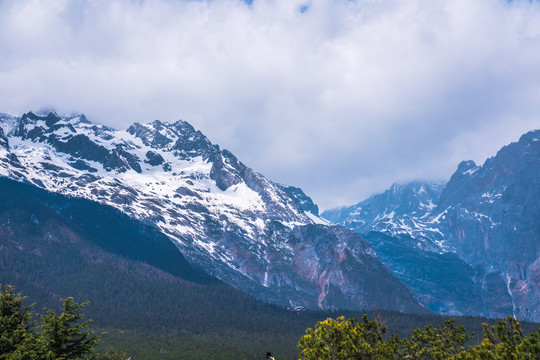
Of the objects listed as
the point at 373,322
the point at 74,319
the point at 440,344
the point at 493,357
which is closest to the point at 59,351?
the point at 74,319

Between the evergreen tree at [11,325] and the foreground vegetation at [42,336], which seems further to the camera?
the evergreen tree at [11,325]

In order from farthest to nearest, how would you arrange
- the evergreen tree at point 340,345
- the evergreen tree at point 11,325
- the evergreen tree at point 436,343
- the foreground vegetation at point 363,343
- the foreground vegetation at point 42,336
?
1. the evergreen tree at point 436,343
2. the evergreen tree at point 340,345
3. the foreground vegetation at point 363,343
4. the evergreen tree at point 11,325
5. the foreground vegetation at point 42,336

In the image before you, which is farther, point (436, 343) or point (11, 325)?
point (436, 343)

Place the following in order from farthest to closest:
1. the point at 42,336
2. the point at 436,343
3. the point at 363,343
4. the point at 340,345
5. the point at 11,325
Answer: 1. the point at 436,343
2. the point at 340,345
3. the point at 363,343
4. the point at 11,325
5. the point at 42,336

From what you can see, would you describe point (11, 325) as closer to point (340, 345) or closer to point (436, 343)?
point (340, 345)

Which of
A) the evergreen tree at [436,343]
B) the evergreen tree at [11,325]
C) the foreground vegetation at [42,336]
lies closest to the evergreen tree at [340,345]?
the evergreen tree at [436,343]

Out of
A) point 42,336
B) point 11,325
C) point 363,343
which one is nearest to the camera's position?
point 42,336

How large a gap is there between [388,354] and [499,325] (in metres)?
12.1

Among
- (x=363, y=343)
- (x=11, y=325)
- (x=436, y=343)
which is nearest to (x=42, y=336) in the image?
(x=11, y=325)

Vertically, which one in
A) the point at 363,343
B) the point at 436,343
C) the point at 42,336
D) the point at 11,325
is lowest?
the point at 42,336

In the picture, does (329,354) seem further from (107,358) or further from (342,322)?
(107,358)

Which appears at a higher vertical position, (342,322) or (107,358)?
(342,322)

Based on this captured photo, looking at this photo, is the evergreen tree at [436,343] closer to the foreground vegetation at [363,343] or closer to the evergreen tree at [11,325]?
the foreground vegetation at [363,343]

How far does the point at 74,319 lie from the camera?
51375 millimetres
